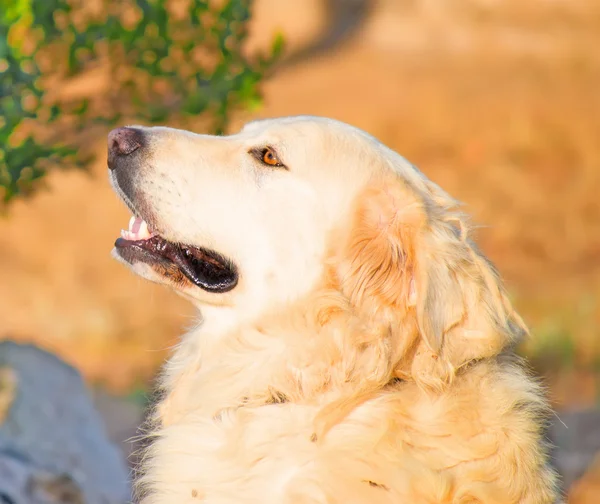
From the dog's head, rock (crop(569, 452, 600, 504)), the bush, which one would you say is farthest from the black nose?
rock (crop(569, 452, 600, 504))

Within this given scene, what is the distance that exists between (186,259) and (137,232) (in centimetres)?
24

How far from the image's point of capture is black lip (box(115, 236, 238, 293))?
3.44 metres

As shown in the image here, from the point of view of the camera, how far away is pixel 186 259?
3.45 meters

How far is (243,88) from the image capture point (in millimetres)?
5535

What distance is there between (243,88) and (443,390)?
299 cm

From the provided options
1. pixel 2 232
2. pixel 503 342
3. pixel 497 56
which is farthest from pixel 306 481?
pixel 497 56

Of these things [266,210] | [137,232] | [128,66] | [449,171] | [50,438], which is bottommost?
[449,171]

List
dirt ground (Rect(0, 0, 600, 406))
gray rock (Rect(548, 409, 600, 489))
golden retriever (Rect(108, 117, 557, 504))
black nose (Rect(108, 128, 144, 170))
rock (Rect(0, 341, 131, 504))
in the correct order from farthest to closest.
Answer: dirt ground (Rect(0, 0, 600, 406)) < gray rock (Rect(548, 409, 600, 489)) < rock (Rect(0, 341, 131, 504)) < black nose (Rect(108, 128, 144, 170)) < golden retriever (Rect(108, 117, 557, 504))

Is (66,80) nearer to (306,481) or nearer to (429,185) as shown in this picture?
(429,185)

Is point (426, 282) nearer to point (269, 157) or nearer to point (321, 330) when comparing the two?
point (321, 330)

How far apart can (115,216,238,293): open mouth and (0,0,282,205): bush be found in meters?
1.77

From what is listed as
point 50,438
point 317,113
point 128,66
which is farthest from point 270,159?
point 317,113

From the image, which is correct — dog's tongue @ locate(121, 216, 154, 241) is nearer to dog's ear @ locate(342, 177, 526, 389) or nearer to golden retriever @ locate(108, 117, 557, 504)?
golden retriever @ locate(108, 117, 557, 504)

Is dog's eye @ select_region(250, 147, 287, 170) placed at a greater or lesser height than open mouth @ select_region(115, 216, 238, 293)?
greater
